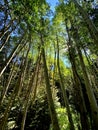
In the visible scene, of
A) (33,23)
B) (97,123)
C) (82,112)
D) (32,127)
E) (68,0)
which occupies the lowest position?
(97,123)

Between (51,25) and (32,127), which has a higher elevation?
(51,25)

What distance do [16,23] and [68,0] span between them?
242cm

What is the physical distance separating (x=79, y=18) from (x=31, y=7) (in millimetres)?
2674

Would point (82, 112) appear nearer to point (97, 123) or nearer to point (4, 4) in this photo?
point (97, 123)

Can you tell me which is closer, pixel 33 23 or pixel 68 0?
pixel 33 23

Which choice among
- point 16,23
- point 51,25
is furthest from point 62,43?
point 16,23

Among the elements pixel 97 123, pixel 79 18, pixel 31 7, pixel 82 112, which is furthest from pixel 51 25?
pixel 97 123

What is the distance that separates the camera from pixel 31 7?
655 centimetres

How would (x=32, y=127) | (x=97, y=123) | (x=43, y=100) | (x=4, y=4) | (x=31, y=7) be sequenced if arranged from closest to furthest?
1. (x=97, y=123)
2. (x=31, y=7)
3. (x=4, y=4)
4. (x=32, y=127)
5. (x=43, y=100)

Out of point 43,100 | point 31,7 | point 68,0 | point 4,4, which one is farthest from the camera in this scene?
point 43,100

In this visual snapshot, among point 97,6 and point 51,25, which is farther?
point 51,25

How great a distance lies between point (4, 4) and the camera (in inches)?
287

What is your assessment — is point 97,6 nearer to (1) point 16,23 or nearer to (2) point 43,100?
(1) point 16,23

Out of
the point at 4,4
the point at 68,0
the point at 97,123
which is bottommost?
the point at 97,123
